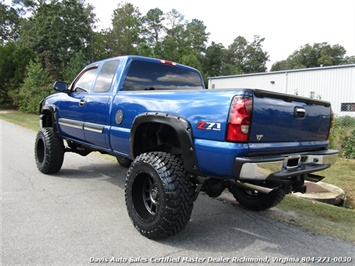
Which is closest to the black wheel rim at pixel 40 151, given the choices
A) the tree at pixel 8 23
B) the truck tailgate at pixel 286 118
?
Result: the truck tailgate at pixel 286 118

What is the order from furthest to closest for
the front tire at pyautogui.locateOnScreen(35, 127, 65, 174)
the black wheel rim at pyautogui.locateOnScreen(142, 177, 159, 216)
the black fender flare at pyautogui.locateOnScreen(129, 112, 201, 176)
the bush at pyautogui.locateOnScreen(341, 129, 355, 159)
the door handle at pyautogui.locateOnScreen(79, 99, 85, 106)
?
the bush at pyautogui.locateOnScreen(341, 129, 355, 159)
the front tire at pyautogui.locateOnScreen(35, 127, 65, 174)
the door handle at pyautogui.locateOnScreen(79, 99, 85, 106)
the black wheel rim at pyautogui.locateOnScreen(142, 177, 159, 216)
the black fender flare at pyautogui.locateOnScreen(129, 112, 201, 176)

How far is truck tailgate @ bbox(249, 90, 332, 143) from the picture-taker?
2.79m

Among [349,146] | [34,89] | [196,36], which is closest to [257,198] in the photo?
[349,146]

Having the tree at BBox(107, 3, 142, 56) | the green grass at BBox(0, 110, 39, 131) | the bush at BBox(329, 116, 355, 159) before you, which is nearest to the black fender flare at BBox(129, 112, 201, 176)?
the bush at BBox(329, 116, 355, 159)

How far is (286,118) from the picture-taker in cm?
304

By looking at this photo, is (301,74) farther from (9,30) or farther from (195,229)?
(9,30)

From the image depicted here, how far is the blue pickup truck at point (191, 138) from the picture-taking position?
2.74 metres

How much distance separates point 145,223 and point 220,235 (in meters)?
0.86

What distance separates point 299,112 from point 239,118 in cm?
85

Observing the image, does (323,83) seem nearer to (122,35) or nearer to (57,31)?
(57,31)

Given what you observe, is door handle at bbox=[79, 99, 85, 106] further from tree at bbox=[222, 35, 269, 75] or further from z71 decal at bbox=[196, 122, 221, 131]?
tree at bbox=[222, 35, 269, 75]

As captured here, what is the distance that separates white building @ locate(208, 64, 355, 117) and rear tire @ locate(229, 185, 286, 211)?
17566 millimetres

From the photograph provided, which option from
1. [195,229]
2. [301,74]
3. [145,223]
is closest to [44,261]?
[145,223]

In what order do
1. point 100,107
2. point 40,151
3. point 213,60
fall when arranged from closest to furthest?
point 100,107 < point 40,151 < point 213,60
